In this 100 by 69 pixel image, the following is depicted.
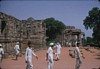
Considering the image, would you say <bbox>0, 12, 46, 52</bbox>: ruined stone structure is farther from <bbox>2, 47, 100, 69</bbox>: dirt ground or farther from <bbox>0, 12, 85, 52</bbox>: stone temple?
<bbox>2, 47, 100, 69</bbox>: dirt ground

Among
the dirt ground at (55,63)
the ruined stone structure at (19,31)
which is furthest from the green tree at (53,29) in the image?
the dirt ground at (55,63)

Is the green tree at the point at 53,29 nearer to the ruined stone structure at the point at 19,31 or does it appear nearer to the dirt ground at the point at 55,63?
the ruined stone structure at the point at 19,31

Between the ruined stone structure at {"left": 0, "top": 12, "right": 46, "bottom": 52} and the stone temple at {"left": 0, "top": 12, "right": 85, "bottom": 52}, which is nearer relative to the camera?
the ruined stone structure at {"left": 0, "top": 12, "right": 46, "bottom": 52}

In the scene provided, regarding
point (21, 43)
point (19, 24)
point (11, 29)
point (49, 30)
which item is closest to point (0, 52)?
point (21, 43)

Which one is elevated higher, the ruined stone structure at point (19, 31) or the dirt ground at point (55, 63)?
the ruined stone structure at point (19, 31)

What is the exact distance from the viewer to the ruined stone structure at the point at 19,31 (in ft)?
94.6

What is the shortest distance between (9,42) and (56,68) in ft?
41.1

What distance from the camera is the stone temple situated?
29409mm

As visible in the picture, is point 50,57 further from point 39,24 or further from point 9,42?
point 39,24

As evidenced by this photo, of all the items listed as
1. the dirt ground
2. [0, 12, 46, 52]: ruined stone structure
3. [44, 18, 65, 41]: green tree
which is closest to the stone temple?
[0, 12, 46, 52]: ruined stone structure

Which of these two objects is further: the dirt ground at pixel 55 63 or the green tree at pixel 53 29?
the green tree at pixel 53 29

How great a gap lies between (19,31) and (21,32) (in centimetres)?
43

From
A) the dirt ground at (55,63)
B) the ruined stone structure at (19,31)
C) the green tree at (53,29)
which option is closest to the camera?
the dirt ground at (55,63)

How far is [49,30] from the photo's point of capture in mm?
83875
